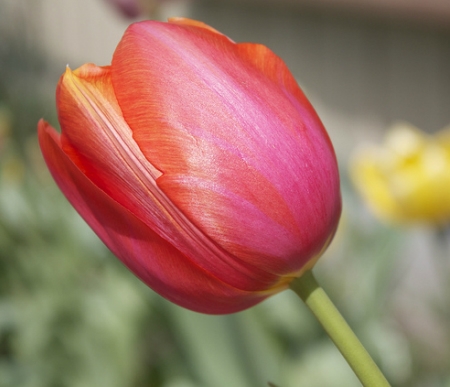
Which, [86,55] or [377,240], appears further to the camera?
[86,55]

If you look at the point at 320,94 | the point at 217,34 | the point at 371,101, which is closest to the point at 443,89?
the point at 371,101

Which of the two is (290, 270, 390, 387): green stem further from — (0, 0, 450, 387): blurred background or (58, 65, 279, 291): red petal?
(0, 0, 450, 387): blurred background

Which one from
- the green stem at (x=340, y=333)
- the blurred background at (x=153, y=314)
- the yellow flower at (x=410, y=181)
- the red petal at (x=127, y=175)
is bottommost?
the blurred background at (x=153, y=314)

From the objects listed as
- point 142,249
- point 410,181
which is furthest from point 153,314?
point 142,249

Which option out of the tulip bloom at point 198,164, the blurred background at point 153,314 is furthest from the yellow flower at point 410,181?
the tulip bloom at point 198,164

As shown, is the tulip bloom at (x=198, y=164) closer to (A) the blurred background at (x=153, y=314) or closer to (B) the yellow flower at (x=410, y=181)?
(A) the blurred background at (x=153, y=314)

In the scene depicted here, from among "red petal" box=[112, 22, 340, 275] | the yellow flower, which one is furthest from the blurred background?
"red petal" box=[112, 22, 340, 275]

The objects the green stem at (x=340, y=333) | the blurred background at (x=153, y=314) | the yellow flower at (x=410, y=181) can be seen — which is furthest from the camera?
the yellow flower at (x=410, y=181)

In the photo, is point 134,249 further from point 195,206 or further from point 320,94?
point 320,94
